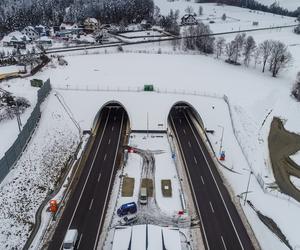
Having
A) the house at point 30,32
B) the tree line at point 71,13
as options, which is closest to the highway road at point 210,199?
the house at point 30,32

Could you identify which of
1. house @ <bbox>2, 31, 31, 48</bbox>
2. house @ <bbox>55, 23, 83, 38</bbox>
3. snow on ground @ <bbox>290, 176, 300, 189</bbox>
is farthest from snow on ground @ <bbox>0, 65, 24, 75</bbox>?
snow on ground @ <bbox>290, 176, 300, 189</bbox>

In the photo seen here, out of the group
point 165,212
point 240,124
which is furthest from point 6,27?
point 165,212

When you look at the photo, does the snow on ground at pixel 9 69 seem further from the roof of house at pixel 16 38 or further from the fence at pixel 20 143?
the roof of house at pixel 16 38

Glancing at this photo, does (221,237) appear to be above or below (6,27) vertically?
below

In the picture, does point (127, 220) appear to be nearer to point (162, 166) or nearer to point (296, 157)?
point (162, 166)

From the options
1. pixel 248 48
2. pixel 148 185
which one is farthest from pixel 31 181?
pixel 248 48

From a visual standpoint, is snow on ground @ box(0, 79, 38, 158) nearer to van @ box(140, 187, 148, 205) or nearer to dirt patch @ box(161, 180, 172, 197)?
van @ box(140, 187, 148, 205)

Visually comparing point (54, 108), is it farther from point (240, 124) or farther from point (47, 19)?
point (47, 19)
